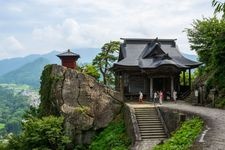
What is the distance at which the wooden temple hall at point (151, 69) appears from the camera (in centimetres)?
3700

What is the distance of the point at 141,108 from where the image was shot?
30.6m

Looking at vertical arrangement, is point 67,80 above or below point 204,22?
below

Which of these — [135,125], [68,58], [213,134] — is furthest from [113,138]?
[213,134]

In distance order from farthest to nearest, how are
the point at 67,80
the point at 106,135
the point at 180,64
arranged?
the point at 180,64 → the point at 67,80 → the point at 106,135

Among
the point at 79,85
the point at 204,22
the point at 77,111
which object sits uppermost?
the point at 204,22

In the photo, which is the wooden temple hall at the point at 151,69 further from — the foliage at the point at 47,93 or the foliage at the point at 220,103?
the foliage at the point at 220,103

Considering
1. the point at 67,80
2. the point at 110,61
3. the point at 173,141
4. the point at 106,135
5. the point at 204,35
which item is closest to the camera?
the point at 173,141

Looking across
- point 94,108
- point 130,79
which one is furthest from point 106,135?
point 130,79

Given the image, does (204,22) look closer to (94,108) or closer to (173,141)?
(94,108)

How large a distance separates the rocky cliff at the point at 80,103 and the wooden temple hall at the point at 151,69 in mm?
4103

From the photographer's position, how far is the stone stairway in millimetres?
26927

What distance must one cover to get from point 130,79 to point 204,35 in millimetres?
9546

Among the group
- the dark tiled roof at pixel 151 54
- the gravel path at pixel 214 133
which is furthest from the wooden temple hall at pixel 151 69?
the gravel path at pixel 214 133

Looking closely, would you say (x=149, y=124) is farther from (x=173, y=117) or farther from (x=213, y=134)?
(x=213, y=134)
